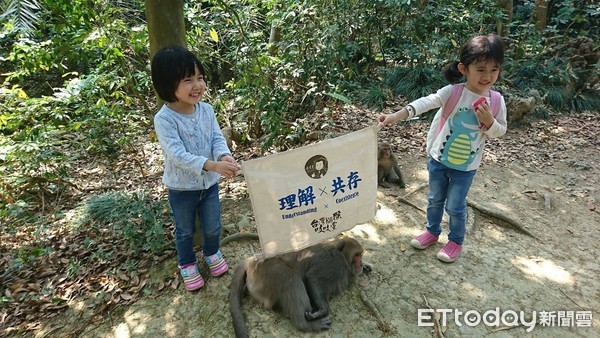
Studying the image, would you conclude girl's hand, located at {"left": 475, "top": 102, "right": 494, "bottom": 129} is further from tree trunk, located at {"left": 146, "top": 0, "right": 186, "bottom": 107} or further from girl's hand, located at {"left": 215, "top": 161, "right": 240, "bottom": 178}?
tree trunk, located at {"left": 146, "top": 0, "right": 186, "bottom": 107}

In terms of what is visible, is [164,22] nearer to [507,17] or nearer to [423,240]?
[423,240]

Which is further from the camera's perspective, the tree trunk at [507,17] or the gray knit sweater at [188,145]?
the tree trunk at [507,17]

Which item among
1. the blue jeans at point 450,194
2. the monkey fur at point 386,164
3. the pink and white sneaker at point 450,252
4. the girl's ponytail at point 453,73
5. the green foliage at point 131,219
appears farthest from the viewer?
the monkey fur at point 386,164

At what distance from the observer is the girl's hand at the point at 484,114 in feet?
8.19

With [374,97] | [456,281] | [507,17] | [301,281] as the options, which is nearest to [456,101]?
[456,281]

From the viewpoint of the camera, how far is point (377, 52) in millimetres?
8398

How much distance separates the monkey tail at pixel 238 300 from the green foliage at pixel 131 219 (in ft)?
3.16

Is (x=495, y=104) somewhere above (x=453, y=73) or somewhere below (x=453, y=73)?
below

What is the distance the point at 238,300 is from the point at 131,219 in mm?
1694

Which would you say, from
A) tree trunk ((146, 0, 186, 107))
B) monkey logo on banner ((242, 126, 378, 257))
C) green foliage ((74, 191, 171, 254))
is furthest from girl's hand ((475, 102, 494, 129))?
green foliage ((74, 191, 171, 254))

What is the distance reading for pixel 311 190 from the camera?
236 cm

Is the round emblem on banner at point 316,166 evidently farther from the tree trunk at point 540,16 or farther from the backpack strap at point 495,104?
the tree trunk at point 540,16

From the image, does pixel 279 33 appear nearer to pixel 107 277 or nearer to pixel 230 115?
pixel 230 115

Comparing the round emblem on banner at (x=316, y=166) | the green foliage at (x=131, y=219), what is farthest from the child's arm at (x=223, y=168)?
the green foliage at (x=131, y=219)
